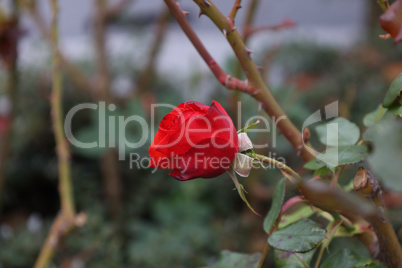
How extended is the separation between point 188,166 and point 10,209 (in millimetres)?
1123

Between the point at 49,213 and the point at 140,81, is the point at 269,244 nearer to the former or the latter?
the point at 140,81

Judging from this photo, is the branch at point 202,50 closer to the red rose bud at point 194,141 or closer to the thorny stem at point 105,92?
the red rose bud at point 194,141

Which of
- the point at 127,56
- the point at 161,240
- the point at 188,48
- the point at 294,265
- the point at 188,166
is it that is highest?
the point at 188,166

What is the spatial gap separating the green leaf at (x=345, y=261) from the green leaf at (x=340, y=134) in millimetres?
88

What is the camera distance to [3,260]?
867 millimetres

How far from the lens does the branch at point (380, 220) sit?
0.27 m

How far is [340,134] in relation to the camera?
13.3 inches

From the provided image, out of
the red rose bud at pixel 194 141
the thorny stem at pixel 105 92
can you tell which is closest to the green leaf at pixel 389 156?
the red rose bud at pixel 194 141

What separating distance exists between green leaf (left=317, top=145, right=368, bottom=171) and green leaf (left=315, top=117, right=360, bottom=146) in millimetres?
21

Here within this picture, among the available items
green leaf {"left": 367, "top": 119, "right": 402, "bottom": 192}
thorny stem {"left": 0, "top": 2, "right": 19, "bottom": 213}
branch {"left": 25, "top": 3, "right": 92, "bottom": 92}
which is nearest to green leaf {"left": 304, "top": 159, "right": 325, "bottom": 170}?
green leaf {"left": 367, "top": 119, "right": 402, "bottom": 192}

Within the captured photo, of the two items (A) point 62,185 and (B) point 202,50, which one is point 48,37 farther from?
(B) point 202,50

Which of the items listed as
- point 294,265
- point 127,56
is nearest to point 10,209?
point 127,56

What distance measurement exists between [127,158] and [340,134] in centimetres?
90

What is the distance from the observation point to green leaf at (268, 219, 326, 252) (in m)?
0.27
